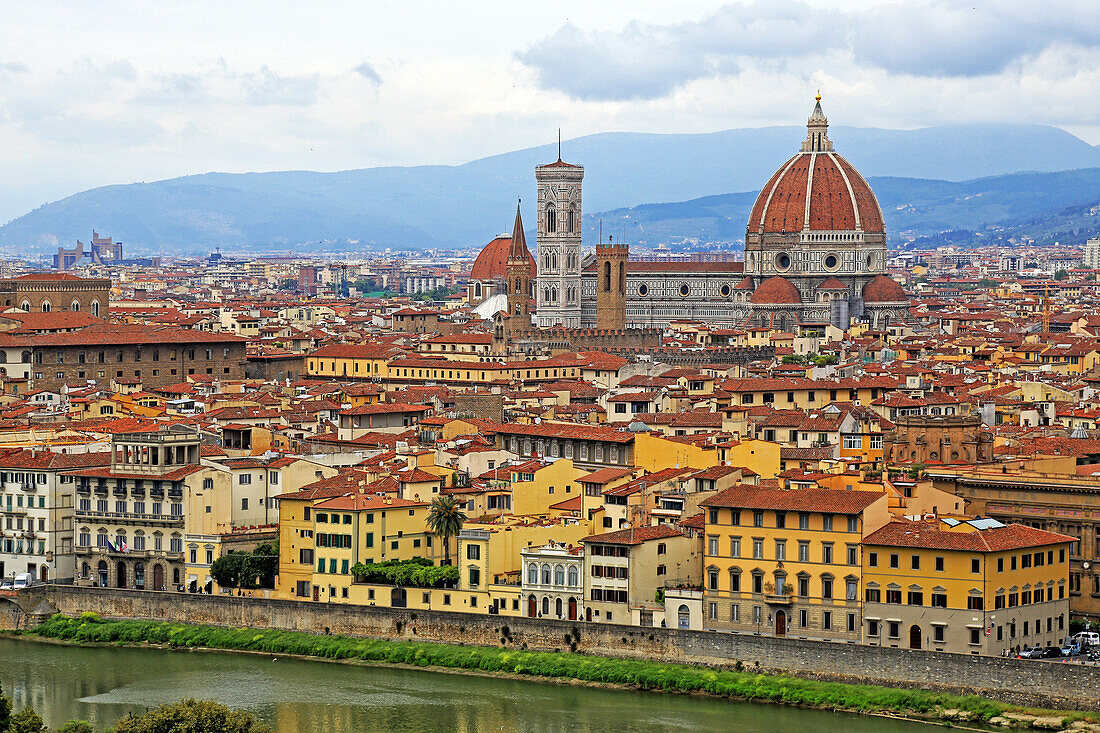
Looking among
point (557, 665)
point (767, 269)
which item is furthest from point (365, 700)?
point (767, 269)

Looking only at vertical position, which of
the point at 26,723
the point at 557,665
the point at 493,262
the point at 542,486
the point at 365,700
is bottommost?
the point at 365,700

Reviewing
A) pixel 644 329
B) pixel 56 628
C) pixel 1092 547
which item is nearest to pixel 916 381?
pixel 1092 547

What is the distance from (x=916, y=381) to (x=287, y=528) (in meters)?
28.7

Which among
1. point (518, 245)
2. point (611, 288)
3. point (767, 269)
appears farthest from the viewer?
point (767, 269)

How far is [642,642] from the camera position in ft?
136

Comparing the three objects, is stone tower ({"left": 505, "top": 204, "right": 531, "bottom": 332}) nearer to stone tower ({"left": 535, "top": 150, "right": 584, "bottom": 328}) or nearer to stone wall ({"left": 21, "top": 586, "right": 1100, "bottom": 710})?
stone tower ({"left": 535, "top": 150, "right": 584, "bottom": 328})

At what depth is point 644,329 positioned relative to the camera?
12019cm

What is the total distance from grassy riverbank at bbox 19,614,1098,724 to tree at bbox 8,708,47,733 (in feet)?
32.8

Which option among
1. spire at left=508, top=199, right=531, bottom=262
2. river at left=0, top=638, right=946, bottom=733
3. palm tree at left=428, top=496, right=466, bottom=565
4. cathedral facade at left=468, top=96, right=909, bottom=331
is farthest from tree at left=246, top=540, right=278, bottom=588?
cathedral facade at left=468, top=96, right=909, bottom=331

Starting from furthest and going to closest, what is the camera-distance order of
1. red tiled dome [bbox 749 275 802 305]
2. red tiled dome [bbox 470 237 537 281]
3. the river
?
1. red tiled dome [bbox 470 237 537 281]
2. red tiled dome [bbox 749 275 802 305]
3. the river

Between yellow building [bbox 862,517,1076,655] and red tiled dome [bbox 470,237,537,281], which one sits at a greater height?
red tiled dome [bbox 470,237,537,281]

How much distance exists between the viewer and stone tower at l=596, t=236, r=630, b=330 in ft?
426

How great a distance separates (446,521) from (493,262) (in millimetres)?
128182

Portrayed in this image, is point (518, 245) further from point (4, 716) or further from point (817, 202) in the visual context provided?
point (4, 716)
